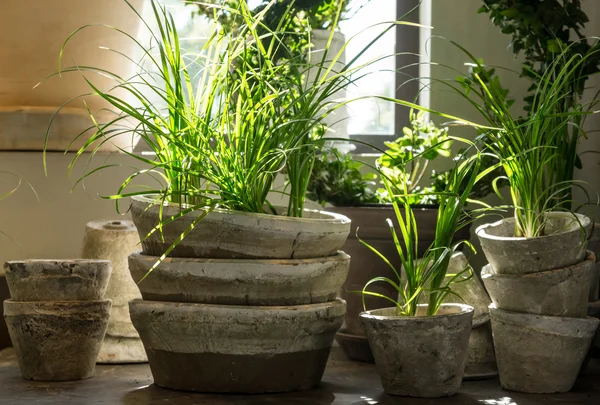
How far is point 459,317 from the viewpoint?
171 centimetres

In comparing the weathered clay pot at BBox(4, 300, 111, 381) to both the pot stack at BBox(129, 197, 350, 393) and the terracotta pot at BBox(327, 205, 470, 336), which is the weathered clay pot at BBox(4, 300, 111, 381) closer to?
the pot stack at BBox(129, 197, 350, 393)

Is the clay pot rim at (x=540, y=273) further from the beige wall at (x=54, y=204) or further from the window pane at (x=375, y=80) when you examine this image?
the window pane at (x=375, y=80)

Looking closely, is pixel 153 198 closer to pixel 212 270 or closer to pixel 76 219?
pixel 212 270

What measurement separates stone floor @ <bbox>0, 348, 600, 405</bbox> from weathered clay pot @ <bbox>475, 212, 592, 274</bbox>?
26cm

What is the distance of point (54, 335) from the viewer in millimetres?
1891

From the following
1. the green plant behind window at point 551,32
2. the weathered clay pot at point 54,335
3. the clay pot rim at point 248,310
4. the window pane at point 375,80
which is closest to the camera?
the clay pot rim at point 248,310

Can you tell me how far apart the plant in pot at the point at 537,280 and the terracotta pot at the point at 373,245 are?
1.11ft

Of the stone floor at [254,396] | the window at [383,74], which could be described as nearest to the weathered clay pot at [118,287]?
the stone floor at [254,396]

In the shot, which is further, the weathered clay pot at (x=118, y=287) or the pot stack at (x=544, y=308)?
the weathered clay pot at (x=118, y=287)

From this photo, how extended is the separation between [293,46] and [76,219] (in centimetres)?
80

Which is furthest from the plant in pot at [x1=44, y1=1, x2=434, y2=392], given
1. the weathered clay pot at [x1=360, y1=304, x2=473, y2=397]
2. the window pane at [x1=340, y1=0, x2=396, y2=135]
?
the window pane at [x1=340, y1=0, x2=396, y2=135]

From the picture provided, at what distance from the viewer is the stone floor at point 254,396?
66.9 inches

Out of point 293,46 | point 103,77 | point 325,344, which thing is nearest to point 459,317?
point 325,344

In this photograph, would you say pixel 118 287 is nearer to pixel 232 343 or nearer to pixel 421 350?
pixel 232 343
